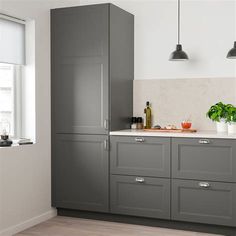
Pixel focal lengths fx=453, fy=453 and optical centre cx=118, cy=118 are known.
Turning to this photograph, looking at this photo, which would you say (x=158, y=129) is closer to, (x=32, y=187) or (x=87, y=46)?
(x=87, y=46)

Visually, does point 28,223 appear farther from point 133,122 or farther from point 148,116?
point 148,116

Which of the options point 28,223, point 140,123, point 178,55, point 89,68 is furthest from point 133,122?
point 28,223

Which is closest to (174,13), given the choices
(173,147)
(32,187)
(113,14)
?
(113,14)

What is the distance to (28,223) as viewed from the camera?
4395 millimetres

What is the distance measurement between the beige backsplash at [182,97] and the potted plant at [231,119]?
296 mm

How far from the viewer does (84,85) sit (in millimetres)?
4633

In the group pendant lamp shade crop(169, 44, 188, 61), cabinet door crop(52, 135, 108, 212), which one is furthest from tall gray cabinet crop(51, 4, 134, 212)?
pendant lamp shade crop(169, 44, 188, 61)

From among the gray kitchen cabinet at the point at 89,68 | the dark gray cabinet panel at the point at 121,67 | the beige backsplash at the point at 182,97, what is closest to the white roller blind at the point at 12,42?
the gray kitchen cabinet at the point at 89,68

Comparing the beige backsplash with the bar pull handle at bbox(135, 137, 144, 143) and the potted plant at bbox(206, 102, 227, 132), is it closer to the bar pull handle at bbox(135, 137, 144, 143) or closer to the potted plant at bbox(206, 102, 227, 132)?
the potted plant at bbox(206, 102, 227, 132)

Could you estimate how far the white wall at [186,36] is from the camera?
4.66 meters

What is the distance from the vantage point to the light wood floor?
166 inches

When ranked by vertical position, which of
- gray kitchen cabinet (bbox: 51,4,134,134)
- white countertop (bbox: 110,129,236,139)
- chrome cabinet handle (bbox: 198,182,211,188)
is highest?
gray kitchen cabinet (bbox: 51,4,134,134)

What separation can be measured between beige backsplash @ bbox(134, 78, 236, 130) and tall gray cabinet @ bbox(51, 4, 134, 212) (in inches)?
11.3

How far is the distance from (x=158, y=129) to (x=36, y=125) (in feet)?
4.14
